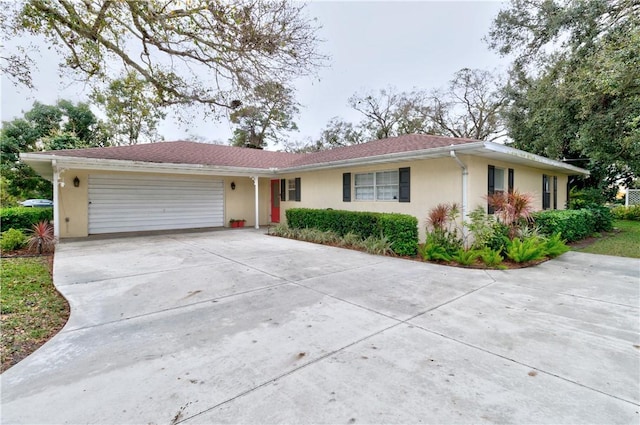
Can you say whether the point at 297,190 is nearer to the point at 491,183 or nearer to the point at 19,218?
the point at 491,183

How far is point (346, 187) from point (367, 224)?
2684 millimetres

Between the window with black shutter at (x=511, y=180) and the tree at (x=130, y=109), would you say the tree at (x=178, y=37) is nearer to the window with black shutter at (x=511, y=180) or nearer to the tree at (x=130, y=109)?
the tree at (x=130, y=109)

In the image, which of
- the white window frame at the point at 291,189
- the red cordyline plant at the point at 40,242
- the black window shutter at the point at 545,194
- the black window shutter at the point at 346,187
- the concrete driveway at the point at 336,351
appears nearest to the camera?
the concrete driveway at the point at 336,351

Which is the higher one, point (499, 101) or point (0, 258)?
point (499, 101)

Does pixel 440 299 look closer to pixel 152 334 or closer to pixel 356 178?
pixel 152 334

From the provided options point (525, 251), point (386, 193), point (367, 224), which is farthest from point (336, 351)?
point (386, 193)

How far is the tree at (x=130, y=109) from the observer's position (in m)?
9.24

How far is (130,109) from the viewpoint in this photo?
2017 cm

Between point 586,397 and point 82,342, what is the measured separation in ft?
14.6

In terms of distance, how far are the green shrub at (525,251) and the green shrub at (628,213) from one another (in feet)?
48.5

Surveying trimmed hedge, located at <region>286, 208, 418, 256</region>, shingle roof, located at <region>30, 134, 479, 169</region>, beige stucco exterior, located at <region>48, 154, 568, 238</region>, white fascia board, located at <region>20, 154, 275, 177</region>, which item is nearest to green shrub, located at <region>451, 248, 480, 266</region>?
trimmed hedge, located at <region>286, 208, 418, 256</region>

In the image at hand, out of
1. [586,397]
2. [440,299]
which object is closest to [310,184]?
[440,299]

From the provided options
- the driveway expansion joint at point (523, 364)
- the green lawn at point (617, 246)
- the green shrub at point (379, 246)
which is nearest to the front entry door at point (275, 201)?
the green shrub at point (379, 246)

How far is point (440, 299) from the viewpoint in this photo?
4.36 metres
